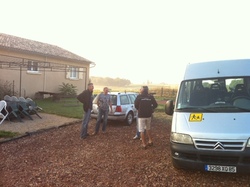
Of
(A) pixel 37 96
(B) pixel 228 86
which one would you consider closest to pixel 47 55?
(A) pixel 37 96

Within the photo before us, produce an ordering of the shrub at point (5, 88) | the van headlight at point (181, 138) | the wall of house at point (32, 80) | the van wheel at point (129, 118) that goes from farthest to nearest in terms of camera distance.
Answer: the wall of house at point (32, 80), the shrub at point (5, 88), the van wheel at point (129, 118), the van headlight at point (181, 138)

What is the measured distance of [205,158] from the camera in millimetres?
4457

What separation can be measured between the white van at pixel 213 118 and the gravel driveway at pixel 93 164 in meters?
0.43

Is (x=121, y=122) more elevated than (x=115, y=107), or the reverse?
(x=115, y=107)

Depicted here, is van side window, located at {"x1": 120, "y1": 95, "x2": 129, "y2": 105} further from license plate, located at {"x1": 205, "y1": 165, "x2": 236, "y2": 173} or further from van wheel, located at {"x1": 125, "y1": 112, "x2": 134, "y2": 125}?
license plate, located at {"x1": 205, "y1": 165, "x2": 236, "y2": 173}

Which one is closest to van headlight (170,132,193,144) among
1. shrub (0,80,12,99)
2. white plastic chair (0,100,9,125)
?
white plastic chair (0,100,9,125)

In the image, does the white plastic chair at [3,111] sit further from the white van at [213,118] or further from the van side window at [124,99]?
the white van at [213,118]

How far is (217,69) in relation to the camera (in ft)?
18.7

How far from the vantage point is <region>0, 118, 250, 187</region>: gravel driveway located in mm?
4594

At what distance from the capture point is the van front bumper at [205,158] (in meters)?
4.20

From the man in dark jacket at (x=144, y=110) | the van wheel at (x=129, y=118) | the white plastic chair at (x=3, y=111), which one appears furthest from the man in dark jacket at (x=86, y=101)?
the white plastic chair at (x=3, y=111)

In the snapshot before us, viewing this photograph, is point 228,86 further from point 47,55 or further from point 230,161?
point 47,55

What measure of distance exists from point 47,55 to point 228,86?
703 inches

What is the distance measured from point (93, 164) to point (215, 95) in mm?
3172
